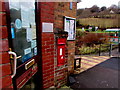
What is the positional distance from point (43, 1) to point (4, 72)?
4.88 ft

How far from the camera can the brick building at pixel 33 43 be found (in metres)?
0.81

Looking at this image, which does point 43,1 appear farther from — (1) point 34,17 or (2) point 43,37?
(2) point 43,37

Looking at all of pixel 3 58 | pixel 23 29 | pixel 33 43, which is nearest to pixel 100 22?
pixel 33 43

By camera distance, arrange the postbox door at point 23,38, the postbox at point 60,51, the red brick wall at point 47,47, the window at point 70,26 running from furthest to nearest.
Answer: the window at point 70,26
the postbox at point 60,51
the red brick wall at point 47,47
the postbox door at point 23,38

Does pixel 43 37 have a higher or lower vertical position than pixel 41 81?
higher

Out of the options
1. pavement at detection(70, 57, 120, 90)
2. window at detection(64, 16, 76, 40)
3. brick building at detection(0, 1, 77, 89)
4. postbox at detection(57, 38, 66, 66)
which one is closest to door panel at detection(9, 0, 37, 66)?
brick building at detection(0, 1, 77, 89)

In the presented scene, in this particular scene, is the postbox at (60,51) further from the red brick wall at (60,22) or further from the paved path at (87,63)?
the paved path at (87,63)

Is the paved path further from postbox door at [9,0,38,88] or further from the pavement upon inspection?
postbox door at [9,0,38,88]

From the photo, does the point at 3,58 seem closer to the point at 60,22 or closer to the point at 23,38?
the point at 23,38

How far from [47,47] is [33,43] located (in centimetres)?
36

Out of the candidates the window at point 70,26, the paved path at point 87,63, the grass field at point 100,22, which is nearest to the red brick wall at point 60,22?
the window at point 70,26

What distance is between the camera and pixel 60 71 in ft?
8.24

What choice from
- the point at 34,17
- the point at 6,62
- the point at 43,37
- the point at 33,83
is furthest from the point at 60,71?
the point at 6,62

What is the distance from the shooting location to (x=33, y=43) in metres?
1.77
